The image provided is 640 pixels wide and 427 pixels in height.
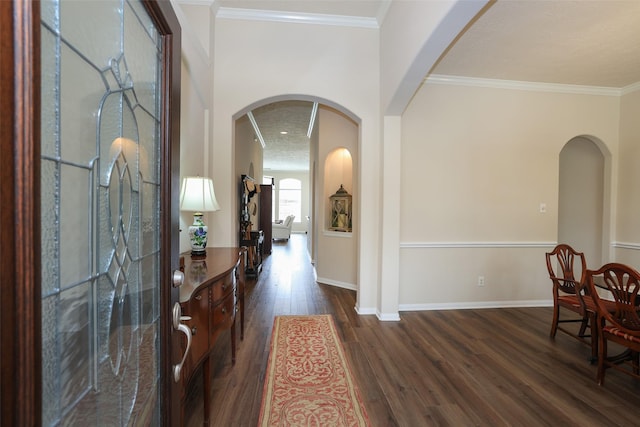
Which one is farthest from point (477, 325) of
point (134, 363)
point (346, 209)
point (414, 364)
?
point (134, 363)

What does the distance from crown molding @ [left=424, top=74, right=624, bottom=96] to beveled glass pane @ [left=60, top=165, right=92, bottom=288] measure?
152 inches

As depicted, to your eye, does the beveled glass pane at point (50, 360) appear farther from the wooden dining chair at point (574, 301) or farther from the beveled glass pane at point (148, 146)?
the wooden dining chair at point (574, 301)

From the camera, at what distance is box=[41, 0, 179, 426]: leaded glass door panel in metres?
0.49

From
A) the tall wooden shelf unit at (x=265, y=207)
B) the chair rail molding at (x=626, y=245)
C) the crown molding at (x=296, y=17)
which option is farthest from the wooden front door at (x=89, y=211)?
the tall wooden shelf unit at (x=265, y=207)

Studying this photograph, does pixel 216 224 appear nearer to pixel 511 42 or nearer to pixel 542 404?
pixel 542 404

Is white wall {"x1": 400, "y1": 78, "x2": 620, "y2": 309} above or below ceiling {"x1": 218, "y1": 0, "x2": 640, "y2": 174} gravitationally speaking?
below

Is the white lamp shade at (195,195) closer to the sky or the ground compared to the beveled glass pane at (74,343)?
closer to the sky

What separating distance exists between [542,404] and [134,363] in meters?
2.43

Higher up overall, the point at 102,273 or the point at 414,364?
the point at 102,273

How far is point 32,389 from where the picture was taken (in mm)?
406

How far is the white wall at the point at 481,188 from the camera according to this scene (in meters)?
3.56

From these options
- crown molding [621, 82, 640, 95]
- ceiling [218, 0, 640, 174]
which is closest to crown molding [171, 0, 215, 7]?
ceiling [218, 0, 640, 174]

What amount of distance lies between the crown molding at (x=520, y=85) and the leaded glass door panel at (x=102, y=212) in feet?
11.8

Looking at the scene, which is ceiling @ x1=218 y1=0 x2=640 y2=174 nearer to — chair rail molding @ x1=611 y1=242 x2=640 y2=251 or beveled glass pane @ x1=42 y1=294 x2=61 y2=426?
chair rail molding @ x1=611 y1=242 x2=640 y2=251
